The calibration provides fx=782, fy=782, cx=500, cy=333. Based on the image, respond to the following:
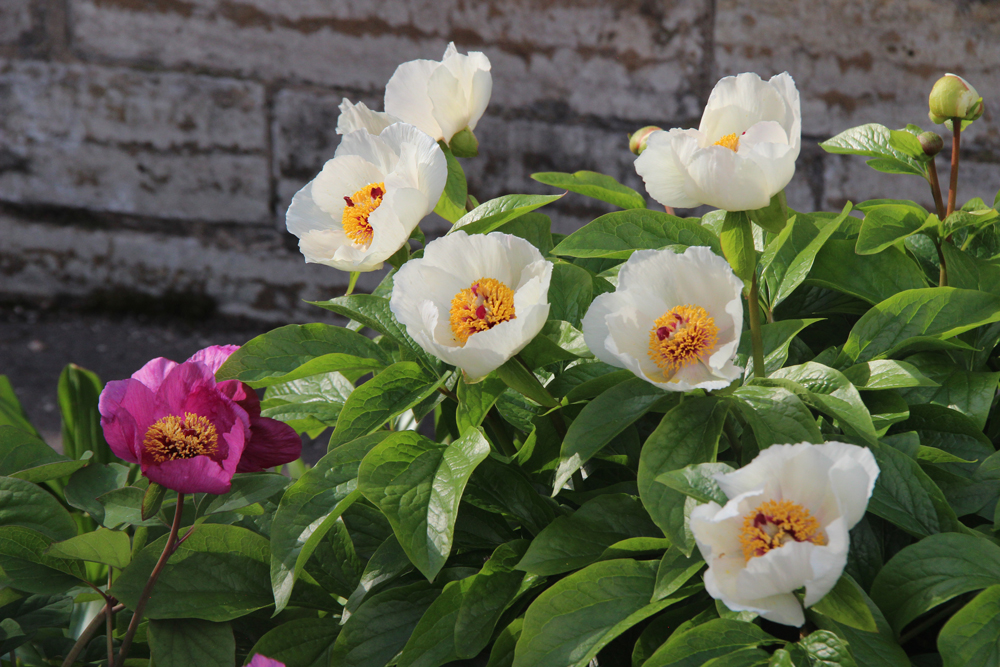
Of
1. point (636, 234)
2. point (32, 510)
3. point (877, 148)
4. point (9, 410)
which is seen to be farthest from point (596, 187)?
point (9, 410)

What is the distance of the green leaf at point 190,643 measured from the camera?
1.36 feet

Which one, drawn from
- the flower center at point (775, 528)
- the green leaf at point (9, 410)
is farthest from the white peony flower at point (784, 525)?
the green leaf at point (9, 410)

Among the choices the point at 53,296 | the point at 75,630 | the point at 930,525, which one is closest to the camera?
the point at 930,525

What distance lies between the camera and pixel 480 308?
400mm

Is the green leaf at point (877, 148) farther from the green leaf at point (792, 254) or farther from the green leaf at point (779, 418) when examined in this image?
the green leaf at point (779, 418)

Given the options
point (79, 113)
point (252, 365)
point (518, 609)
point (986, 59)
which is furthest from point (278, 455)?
point (986, 59)

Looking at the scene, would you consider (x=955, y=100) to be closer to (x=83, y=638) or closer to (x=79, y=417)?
(x=83, y=638)

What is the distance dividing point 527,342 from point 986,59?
2248 millimetres

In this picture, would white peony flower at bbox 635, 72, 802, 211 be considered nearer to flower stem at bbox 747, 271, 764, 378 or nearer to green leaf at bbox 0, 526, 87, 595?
flower stem at bbox 747, 271, 764, 378

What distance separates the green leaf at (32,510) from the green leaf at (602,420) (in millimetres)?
299

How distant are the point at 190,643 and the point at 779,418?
0.33 m

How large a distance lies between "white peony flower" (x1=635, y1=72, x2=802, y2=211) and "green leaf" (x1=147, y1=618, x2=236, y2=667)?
1.10 feet

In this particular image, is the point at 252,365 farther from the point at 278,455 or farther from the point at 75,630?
the point at 75,630

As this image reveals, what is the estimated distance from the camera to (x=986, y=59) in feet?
6.81
